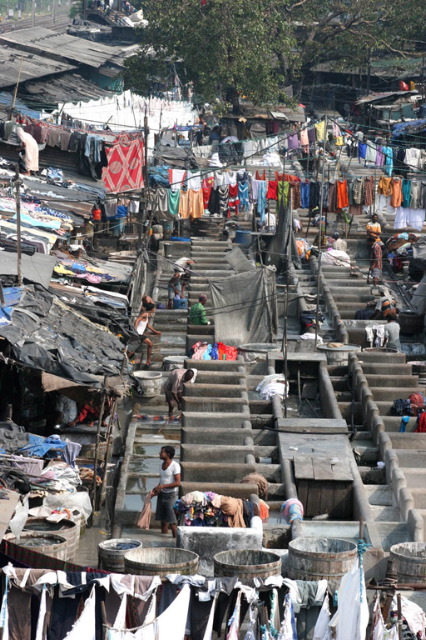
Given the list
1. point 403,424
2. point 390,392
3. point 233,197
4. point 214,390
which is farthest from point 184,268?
point 403,424

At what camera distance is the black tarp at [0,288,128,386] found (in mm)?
18094

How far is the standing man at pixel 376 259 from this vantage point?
34.4 m

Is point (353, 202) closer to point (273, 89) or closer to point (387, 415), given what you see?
point (387, 415)

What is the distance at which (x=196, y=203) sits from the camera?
3647cm

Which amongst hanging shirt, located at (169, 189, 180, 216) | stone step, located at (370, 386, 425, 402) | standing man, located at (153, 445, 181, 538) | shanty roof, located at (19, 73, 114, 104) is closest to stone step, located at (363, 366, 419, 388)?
stone step, located at (370, 386, 425, 402)

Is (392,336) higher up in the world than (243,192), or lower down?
lower down

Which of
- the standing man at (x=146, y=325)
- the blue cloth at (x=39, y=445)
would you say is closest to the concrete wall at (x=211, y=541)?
the blue cloth at (x=39, y=445)

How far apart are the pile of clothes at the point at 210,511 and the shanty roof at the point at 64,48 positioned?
126 ft

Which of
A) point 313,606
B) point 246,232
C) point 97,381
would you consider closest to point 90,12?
point 246,232

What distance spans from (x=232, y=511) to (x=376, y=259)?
69.4 ft

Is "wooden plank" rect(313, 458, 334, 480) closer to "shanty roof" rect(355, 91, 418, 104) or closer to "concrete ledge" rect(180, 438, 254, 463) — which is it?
"concrete ledge" rect(180, 438, 254, 463)

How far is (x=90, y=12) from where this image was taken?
3103 inches

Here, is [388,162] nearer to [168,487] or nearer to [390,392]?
[390,392]

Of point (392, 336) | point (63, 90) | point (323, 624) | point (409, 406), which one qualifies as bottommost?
point (323, 624)
